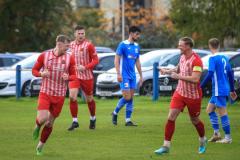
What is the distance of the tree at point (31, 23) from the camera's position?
54875 mm

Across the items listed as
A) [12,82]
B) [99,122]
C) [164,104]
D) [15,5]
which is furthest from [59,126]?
[15,5]

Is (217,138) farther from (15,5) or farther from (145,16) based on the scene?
(145,16)

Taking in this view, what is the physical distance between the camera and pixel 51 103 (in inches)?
577

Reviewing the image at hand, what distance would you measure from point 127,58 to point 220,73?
3.99 m

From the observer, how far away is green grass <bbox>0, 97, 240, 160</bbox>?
14281 millimetres

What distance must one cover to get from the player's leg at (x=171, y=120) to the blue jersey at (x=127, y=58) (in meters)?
5.51

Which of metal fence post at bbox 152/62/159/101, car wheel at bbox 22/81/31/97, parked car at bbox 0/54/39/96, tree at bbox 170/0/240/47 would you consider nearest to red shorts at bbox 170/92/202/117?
metal fence post at bbox 152/62/159/101

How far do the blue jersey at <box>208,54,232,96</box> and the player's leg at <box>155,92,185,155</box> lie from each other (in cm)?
199

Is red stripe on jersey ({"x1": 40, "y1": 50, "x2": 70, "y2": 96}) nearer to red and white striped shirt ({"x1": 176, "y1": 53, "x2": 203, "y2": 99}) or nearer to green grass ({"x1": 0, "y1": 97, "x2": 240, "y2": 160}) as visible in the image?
green grass ({"x1": 0, "y1": 97, "x2": 240, "y2": 160})

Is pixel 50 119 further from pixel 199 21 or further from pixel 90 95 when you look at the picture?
pixel 199 21

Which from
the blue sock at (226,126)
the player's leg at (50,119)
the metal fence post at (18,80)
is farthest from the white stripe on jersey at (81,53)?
the metal fence post at (18,80)

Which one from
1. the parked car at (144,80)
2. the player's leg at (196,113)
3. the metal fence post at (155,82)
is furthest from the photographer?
the parked car at (144,80)

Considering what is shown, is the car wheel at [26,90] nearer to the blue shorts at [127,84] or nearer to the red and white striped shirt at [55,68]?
the blue shorts at [127,84]

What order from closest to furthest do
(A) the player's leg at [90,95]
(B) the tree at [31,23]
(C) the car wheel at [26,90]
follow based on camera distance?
(A) the player's leg at [90,95] → (C) the car wheel at [26,90] → (B) the tree at [31,23]
